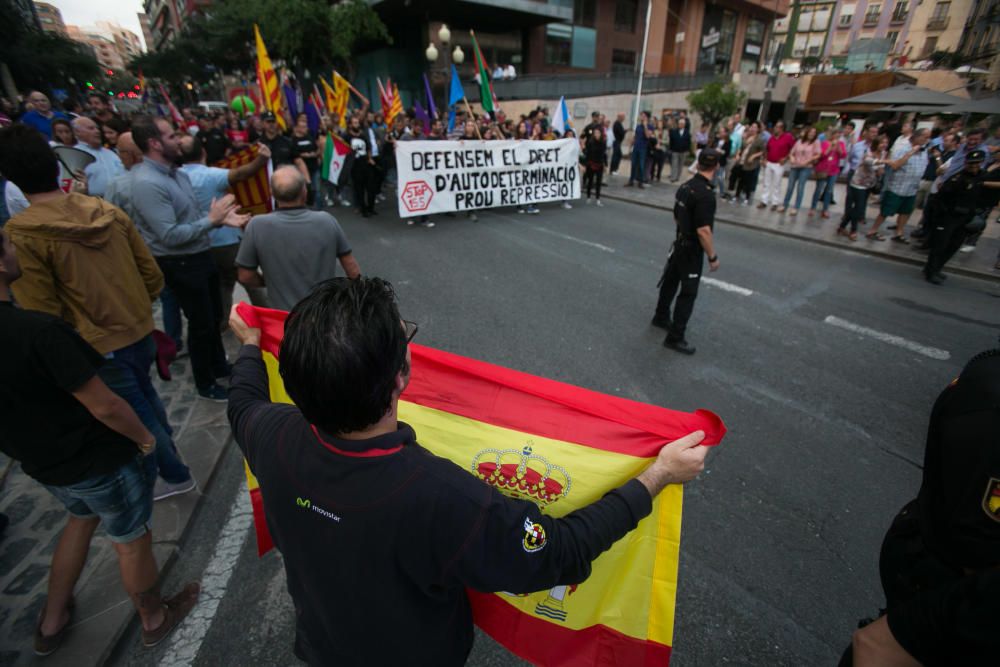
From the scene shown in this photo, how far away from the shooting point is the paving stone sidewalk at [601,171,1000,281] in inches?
314

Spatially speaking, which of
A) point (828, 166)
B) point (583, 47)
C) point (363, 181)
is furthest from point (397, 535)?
point (583, 47)

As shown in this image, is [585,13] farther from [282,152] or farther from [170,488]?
[170,488]

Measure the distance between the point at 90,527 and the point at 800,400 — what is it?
4.86m

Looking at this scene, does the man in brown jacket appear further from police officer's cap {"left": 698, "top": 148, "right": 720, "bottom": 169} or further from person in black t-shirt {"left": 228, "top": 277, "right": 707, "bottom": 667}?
police officer's cap {"left": 698, "top": 148, "right": 720, "bottom": 169}

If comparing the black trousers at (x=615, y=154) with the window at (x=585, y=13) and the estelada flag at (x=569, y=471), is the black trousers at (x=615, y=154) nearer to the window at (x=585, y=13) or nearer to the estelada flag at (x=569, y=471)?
the estelada flag at (x=569, y=471)

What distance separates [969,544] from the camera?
3.44 feet

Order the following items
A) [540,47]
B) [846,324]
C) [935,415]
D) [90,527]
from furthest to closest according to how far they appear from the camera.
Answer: [540,47], [846,324], [90,527], [935,415]

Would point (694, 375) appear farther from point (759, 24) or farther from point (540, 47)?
point (759, 24)

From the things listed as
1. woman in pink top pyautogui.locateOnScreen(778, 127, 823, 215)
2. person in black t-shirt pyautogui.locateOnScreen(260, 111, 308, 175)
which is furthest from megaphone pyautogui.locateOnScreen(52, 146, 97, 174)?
woman in pink top pyautogui.locateOnScreen(778, 127, 823, 215)

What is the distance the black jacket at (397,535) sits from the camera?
97 centimetres

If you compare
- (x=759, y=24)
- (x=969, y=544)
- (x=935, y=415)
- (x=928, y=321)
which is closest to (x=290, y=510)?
(x=969, y=544)

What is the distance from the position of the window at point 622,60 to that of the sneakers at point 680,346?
35351 mm

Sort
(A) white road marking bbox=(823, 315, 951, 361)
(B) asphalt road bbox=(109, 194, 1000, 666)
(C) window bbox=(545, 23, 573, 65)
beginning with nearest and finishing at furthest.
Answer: (B) asphalt road bbox=(109, 194, 1000, 666), (A) white road marking bbox=(823, 315, 951, 361), (C) window bbox=(545, 23, 573, 65)

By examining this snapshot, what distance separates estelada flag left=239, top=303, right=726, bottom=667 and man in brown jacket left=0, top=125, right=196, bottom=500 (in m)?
2.02
